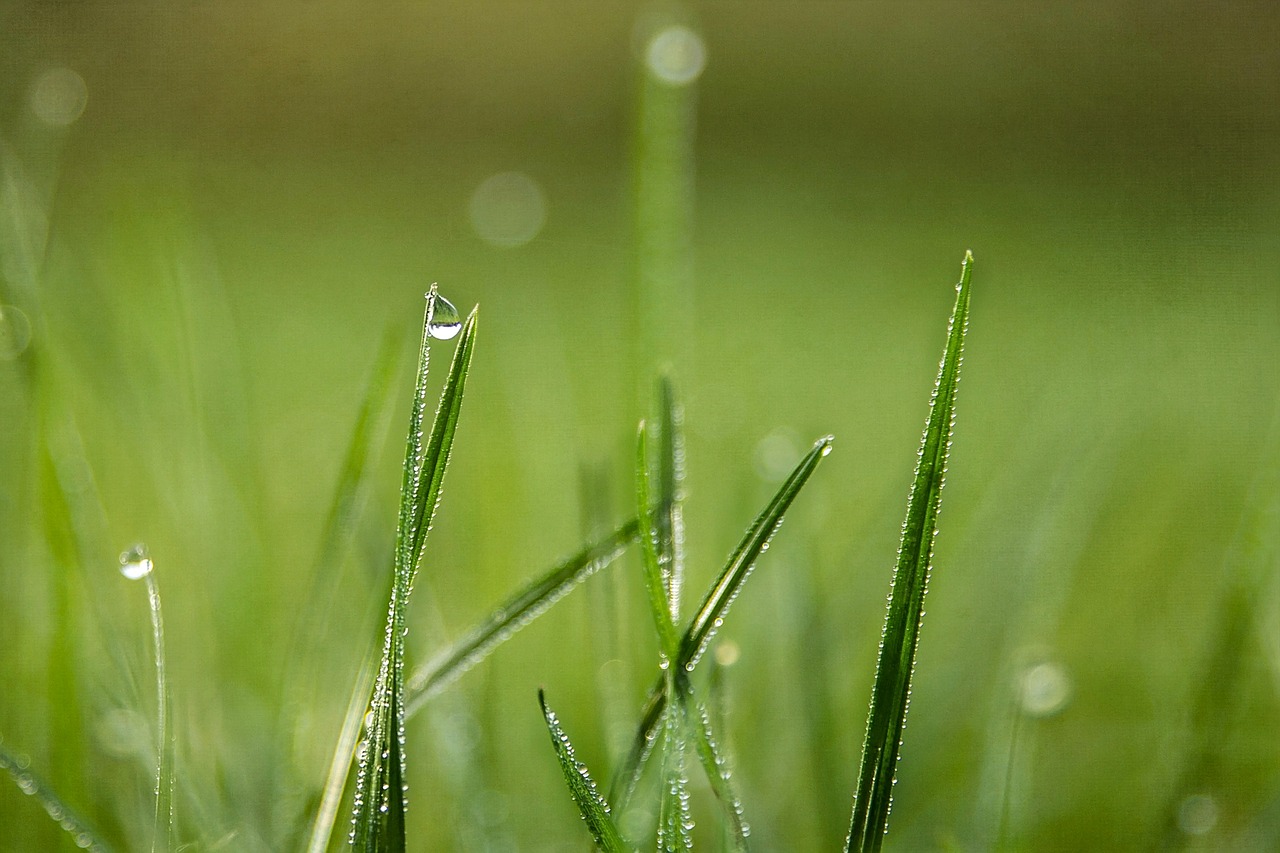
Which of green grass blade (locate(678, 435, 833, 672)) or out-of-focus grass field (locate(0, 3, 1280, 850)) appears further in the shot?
out-of-focus grass field (locate(0, 3, 1280, 850))

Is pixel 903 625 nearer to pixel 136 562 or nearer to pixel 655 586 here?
pixel 655 586

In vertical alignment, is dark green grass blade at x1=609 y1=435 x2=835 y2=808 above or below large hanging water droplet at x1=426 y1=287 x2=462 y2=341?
below

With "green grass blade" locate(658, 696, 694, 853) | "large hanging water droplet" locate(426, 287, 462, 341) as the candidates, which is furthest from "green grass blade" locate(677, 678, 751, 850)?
"large hanging water droplet" locate(426, 287, 462, 341)

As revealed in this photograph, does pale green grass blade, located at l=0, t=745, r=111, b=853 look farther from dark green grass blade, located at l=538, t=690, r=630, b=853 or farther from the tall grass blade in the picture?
dark green grass blade, located at l=538, t=690, r=630, b=853

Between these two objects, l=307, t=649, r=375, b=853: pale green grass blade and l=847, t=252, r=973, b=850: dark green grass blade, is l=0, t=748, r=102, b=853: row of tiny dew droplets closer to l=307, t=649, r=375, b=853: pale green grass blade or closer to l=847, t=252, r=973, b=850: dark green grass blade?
l=307, t=649, r=375, b=853: pale green grass blade

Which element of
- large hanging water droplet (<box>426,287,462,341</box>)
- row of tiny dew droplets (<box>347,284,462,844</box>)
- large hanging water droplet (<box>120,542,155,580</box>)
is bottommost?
row of tiny dew droplets (<box>347,284,462,844</box>)

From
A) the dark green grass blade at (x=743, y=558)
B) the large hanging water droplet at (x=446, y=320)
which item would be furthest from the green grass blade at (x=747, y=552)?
the large hanging water droplet at (x=446, y=320)
